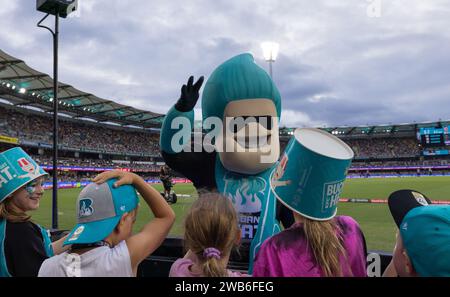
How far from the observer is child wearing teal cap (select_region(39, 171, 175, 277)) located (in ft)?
5.37

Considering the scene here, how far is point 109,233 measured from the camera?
176cm

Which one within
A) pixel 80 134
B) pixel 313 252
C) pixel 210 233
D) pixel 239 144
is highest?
pixel 80 134

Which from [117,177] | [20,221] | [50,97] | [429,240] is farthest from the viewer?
[50,97]

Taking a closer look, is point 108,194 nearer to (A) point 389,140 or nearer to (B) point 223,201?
(B) point 223,201

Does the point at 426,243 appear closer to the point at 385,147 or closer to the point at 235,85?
the point at 235,85

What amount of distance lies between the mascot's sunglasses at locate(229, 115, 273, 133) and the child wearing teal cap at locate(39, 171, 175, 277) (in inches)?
58.5

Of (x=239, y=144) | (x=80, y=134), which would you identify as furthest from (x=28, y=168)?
Result: (x=80, y=134)

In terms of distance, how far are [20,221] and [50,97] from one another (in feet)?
134

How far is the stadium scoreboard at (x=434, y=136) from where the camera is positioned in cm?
6122

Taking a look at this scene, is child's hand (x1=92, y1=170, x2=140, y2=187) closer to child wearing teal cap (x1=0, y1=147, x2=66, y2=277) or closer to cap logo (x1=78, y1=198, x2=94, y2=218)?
cap logo (x1=78, y1=198, x2=94, y2=218)

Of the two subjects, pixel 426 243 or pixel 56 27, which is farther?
pixel 56 27

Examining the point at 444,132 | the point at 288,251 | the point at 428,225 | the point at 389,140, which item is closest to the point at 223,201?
the point at 288,251

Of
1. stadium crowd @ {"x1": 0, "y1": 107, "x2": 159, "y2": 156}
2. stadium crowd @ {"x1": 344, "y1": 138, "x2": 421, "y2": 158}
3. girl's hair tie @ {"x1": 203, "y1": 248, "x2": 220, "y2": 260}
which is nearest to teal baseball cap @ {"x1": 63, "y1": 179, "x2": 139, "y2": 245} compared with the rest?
girl's hair tie @ {"x1": 203, "y1": 248, "x2": 220, "y2": 260}
